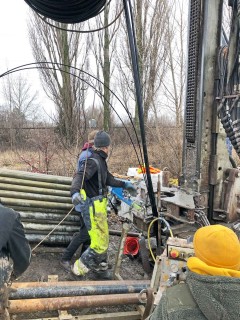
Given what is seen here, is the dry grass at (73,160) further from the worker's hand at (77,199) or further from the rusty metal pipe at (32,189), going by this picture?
the worker's hand at (77,199)

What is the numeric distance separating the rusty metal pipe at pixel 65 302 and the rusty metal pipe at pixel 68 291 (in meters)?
0.17

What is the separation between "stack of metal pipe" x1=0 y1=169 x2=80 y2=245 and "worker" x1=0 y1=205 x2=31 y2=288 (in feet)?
7.06

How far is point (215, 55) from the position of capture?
13.0 ft

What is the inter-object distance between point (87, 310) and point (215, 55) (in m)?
3.05

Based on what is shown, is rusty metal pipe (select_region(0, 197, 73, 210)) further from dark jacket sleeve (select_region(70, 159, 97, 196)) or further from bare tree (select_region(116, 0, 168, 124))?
bare tree (select_region(116, 0, 168, 124))

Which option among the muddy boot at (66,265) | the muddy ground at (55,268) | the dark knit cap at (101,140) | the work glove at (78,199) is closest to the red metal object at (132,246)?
the muddy ground at (55,268)

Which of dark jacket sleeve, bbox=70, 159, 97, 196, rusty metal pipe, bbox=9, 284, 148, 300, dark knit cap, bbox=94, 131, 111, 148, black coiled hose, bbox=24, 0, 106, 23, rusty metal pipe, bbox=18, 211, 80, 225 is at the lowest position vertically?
rusty metal pipe, bbox=9, 284, 148, 300

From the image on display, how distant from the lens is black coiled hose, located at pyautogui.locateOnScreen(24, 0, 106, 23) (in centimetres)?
393

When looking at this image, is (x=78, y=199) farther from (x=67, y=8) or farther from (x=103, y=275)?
(x=67, y=8)

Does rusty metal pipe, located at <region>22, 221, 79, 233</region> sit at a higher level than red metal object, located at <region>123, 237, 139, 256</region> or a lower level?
higher

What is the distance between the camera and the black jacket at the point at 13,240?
6.66 feet

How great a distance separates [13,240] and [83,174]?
1.83 meters

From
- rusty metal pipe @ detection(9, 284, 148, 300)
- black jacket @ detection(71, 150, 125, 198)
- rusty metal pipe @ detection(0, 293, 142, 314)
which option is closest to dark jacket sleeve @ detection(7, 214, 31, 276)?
rusty metal pipe @ detection(0, 293, 142, 314)

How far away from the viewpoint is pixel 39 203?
4578 millimetres
